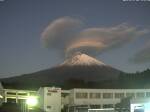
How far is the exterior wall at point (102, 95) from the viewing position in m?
19.2

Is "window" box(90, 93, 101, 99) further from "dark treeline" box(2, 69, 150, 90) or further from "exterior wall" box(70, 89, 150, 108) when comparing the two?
"dark treeline" box(2, 69, 150, 90)

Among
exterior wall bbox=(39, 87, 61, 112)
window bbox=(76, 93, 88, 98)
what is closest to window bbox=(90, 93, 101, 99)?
window bbox=(76, 93, 88, 98)

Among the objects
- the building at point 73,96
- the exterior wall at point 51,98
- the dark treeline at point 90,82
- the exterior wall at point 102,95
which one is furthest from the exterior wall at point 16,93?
the exterior wall at point 102,95

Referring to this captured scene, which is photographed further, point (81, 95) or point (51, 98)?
point (81, 95)

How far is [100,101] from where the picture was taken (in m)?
20.0

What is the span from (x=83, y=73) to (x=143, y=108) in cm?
1450

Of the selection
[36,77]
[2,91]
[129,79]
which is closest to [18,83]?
[36,77]

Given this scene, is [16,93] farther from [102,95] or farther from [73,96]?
[102,95]

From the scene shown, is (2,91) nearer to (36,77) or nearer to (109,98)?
(36,77)

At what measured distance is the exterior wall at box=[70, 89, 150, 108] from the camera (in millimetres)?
19250

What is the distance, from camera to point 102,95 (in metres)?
20.1

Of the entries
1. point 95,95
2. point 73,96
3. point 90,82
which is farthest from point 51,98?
point 90,82

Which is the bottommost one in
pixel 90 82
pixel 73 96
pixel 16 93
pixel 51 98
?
pixel 51 98

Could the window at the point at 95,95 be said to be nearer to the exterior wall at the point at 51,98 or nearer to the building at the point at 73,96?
the building at the point at 73,96
